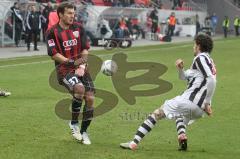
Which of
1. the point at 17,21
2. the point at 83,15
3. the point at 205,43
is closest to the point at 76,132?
the point at 205,43

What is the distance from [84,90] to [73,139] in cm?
95

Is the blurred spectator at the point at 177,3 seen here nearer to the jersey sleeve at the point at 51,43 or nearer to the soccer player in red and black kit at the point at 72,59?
the soccer player in red and black kit at the point at 72,59

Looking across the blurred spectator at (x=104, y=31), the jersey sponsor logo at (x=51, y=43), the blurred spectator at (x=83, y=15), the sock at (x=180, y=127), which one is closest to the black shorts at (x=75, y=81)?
the jersey sponsor logo at (x=51, y=43)

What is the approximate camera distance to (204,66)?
26.9 feet

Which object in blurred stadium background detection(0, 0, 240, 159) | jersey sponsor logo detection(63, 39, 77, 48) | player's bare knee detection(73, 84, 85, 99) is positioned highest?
jersey sponsor logo detection(63, 39, 77, 48)

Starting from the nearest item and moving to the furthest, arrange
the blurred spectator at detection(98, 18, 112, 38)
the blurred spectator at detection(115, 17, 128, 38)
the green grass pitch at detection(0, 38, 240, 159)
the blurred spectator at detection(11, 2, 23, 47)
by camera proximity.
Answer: the green grass pitch at detection(0, 38, 240, 159) → the blurred spectator at detection(11, 2, 23, 47) → the blurred spectator at detection(115, 17, 128, 38) → the blurred spectator at detection(98, 18, 112, 38)

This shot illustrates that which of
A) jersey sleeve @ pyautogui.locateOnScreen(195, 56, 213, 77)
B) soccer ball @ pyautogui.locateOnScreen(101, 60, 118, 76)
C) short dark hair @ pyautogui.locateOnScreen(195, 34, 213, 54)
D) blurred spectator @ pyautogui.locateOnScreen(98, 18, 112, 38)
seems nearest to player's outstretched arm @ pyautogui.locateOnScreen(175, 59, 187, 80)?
jersey sleeve @ pyautogui.locateOnScreen(195, 56, 213, 77)

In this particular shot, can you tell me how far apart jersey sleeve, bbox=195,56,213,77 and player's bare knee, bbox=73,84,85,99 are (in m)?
1.80

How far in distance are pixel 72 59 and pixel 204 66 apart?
2122 millimetres

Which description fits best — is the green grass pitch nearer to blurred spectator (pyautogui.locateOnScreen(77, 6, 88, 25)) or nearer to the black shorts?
the black shorts

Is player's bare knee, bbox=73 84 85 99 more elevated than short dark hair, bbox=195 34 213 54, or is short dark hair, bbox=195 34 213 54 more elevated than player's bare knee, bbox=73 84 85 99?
short dark hair, bbox=195 34 213 54

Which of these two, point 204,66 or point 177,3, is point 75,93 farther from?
point 177,3

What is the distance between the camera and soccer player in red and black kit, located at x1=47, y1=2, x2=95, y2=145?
351 inches

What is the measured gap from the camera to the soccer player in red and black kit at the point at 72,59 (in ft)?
29.2
